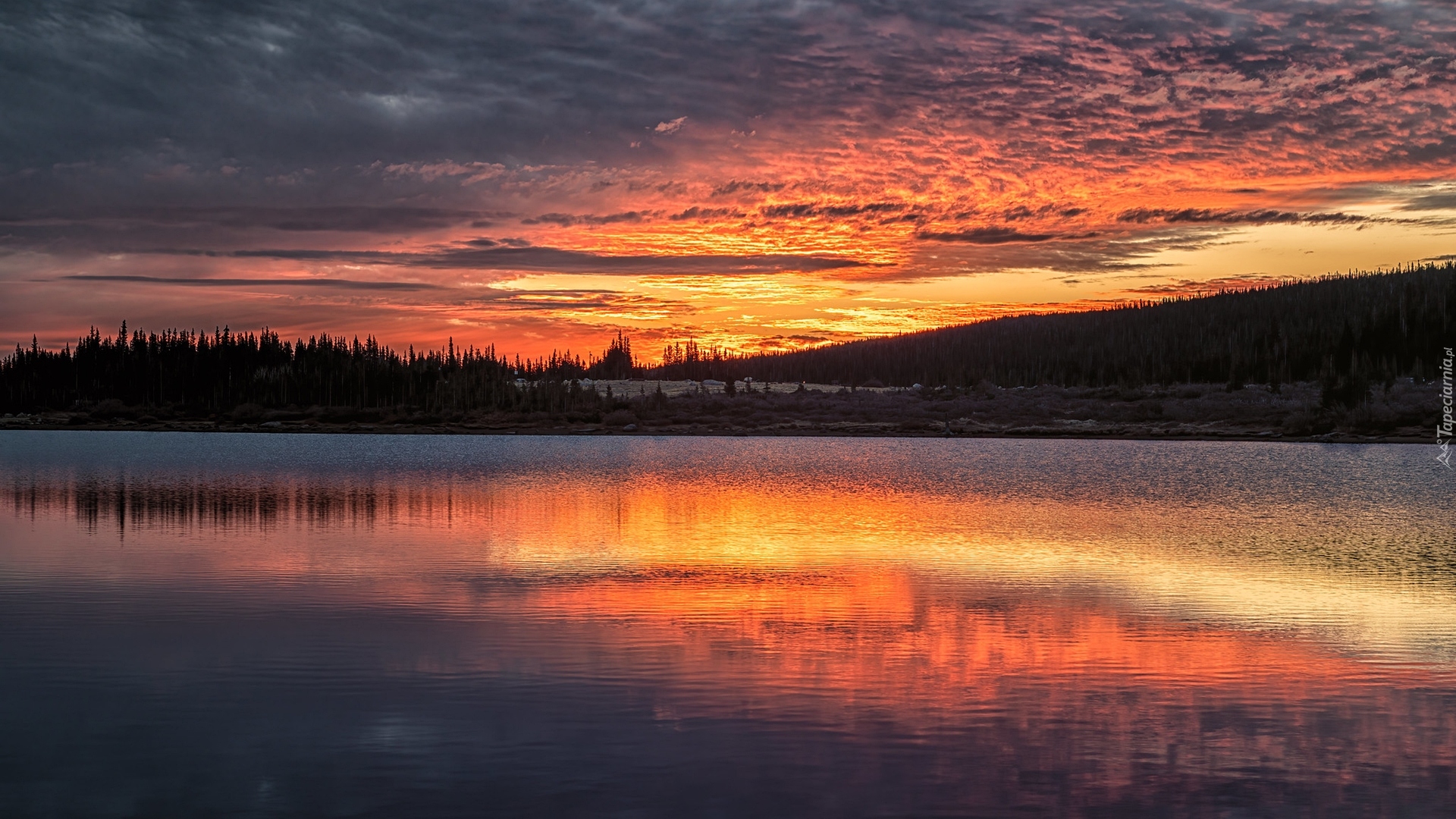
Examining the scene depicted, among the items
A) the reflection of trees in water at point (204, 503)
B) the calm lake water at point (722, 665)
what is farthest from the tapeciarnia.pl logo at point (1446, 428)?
the reflection of trees in water at point (204, 503)

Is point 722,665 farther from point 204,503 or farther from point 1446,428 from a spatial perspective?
point 1446,428

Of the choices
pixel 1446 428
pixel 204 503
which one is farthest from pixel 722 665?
pixel 1446 428

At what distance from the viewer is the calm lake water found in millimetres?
12883

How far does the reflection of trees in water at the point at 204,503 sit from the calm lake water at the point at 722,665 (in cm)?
79

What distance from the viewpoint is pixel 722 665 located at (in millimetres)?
18703

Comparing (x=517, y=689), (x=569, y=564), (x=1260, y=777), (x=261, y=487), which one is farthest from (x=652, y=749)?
(x=261, y=487)

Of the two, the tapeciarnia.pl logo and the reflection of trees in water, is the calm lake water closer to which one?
the reflection of trees in water

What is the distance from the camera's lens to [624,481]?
229ft

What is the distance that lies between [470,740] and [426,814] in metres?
2.44

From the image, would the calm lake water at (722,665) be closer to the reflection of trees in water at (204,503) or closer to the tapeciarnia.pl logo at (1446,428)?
the reflection of trees in water at (204,503)

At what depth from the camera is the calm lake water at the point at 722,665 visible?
42.3ft

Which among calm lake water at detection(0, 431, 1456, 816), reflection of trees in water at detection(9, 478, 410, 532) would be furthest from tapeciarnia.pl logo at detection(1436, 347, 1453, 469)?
reflection of trees in water at detection(9, 478, 410, 532)

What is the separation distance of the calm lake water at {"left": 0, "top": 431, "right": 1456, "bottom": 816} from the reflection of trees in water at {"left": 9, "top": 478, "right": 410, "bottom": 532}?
0.79 metres

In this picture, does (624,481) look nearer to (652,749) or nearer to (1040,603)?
(1040,603)
